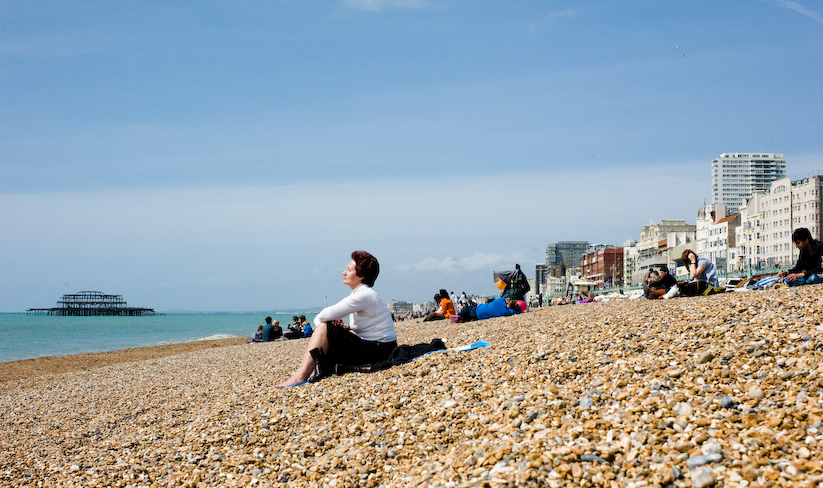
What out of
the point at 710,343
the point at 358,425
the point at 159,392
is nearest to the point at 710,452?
the point at 710,343

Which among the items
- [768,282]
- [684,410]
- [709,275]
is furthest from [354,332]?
[768,282]

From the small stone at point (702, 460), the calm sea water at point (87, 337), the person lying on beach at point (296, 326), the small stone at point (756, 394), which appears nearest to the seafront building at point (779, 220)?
the calm sea water at point (87, 337)

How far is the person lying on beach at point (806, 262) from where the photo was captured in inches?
494

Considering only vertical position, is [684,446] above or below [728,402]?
below

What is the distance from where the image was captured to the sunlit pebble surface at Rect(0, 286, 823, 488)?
4.17 metres

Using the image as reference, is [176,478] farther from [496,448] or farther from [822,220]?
[822,220]

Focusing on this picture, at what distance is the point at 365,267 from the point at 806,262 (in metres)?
9.50

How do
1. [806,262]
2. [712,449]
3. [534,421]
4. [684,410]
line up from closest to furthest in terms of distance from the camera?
[712,449] → [684,410] → [534,421] → [806,262]

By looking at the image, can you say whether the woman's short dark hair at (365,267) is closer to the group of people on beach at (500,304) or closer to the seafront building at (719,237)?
the group of people on beach at (500,304)

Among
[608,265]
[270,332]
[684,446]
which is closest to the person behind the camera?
[684,446]

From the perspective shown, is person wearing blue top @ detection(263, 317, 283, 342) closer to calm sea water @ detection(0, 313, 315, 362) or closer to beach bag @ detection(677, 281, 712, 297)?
calm sea water @ detection(0, 313, 315, 362)

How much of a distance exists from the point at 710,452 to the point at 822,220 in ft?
327

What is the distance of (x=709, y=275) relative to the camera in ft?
45.8

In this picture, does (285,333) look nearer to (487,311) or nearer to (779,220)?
(487,311)
